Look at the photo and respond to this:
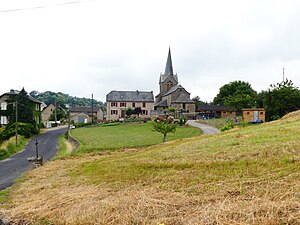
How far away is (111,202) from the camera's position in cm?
539

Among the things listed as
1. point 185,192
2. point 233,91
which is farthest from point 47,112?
point 185,192

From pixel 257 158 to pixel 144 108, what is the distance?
62.5m

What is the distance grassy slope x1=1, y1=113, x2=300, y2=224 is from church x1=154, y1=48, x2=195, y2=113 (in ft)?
168

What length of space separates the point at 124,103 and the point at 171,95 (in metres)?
12.1

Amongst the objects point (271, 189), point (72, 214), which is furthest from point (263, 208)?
point (72, 214)

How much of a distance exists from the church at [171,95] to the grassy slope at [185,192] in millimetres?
51106

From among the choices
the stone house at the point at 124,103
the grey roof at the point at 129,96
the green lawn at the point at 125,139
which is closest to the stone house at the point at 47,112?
the stone house at the point at 124,103

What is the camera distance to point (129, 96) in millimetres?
69188

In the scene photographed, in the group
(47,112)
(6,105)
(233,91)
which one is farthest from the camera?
(233,91)

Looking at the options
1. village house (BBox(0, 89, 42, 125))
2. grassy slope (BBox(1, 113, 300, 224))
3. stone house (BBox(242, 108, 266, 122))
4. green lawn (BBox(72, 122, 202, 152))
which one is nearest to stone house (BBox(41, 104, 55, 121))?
village house (BBox(0, 89, 42, 125))

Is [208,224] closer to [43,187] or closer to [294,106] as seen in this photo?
[43,187]

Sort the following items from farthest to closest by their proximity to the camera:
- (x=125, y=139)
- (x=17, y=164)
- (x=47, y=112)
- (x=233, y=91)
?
(x=233, y=91)
(x=47, y=112)
(x=125, y=139)
(x=17, y=164)

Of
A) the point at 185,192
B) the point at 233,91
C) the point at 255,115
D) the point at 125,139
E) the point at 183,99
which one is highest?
the point at 233,91

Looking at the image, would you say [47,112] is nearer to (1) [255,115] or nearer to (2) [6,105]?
(2) [6,105]
